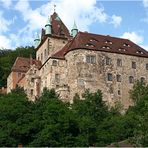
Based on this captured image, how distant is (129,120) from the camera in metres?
50.3

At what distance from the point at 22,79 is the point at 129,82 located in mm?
19322

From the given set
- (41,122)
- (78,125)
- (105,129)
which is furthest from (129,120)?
(41,122)

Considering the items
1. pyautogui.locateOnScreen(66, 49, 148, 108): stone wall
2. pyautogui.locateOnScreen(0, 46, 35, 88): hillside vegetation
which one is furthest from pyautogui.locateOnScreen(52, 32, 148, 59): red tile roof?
pyautogui.locateOnScreen(0, 46, 35, 88): hillside vegetation

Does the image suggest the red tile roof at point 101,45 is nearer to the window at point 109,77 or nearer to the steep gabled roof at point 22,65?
the window at point 109,77

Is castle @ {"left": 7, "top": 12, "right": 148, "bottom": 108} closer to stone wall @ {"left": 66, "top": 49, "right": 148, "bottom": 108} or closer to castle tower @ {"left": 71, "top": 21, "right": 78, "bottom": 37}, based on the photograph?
stone wall @ {"left": 66, "top": 49, "right": 148, "bottom": 108}

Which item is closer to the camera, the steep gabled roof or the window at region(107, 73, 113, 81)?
the window at region(107, 73, 113, 81)

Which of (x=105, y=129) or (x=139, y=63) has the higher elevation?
(x=139, y=63)

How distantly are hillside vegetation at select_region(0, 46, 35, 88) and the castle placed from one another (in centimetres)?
1893

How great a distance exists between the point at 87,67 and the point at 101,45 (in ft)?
16.1

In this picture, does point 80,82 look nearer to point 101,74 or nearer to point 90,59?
point 101,74

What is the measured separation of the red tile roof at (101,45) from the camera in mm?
68375

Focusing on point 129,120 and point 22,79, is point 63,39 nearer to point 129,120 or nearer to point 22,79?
point 22,79

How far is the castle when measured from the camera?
66562mm

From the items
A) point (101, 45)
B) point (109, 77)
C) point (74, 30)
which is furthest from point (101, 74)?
point (74, 30)
